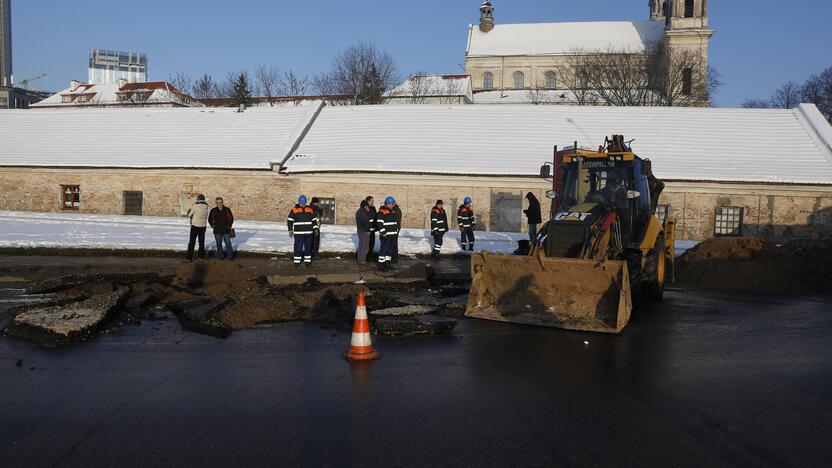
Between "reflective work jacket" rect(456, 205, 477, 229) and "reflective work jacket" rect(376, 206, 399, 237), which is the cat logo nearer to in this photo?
"reflective work jacket" rect(376, 206, 399, 237)

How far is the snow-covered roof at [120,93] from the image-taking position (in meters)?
81.8

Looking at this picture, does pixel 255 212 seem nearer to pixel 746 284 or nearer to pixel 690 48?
pixel 746 284

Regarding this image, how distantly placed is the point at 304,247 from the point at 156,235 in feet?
30.6

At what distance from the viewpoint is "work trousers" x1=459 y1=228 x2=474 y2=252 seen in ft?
69.2

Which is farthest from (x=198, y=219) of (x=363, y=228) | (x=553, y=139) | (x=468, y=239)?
(x=553, y=139)

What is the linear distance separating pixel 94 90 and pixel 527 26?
57.3m

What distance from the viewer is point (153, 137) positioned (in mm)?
35750

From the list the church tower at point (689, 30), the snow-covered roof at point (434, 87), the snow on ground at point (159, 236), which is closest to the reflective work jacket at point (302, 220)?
the snow on ground at point (159, 236)

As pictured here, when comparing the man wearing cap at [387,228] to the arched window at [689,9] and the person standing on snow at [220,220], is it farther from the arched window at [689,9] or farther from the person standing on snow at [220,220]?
the arched window at [689,9]

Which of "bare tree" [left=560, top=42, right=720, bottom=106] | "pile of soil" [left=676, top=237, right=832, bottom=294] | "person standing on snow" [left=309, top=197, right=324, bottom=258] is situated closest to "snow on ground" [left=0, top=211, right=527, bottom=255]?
"person standing on snow" [left=309, top=197, right=324, bottom=258]

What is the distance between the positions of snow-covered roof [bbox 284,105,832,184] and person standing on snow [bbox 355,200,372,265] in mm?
11937

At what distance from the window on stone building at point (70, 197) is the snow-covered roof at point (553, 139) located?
11.6m

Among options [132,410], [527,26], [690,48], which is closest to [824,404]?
[132,410]

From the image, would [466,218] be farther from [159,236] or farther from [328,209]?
[328,209]
